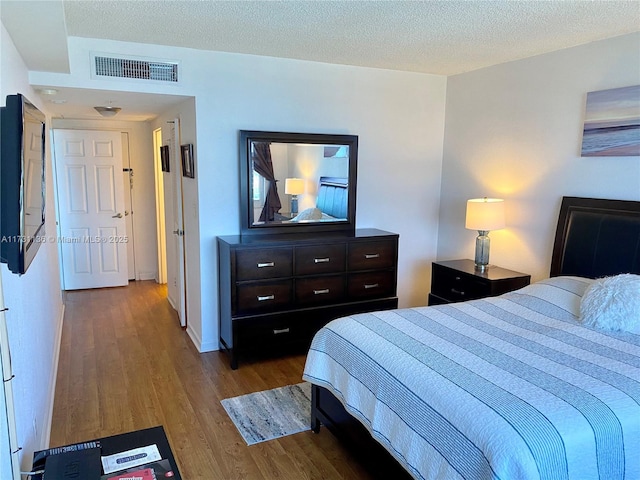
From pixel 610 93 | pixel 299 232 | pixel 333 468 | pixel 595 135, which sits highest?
pixel 610 93

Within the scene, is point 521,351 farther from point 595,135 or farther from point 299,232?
point 299,232

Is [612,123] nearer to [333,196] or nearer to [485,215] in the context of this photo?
[485,215]

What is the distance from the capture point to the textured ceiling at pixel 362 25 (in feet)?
8.38

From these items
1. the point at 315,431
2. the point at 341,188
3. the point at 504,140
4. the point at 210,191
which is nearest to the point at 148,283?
the point at 210,191

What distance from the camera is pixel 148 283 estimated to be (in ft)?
20.4

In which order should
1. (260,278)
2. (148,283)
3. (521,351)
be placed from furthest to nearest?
(148,283), (260,278), (521,351)

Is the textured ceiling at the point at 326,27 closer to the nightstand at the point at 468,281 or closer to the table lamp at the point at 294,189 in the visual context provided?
the table lamp at the point at 294,189

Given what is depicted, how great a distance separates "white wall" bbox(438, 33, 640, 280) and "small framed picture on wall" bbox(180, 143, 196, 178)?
2455mm

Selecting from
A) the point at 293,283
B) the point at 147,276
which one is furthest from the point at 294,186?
the point at 147,276

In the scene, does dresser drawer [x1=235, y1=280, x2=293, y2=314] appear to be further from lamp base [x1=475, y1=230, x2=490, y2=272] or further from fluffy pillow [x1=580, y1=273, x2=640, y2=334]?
fluffy pillow [x1=580, y1=273, x2=640, y2=334]

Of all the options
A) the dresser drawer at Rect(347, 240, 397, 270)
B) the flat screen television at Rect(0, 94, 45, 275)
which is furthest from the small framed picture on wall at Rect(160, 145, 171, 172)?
the flat screen television at Rect(0, 94, 45, 275)

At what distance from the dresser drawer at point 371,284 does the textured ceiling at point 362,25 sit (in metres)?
1.79

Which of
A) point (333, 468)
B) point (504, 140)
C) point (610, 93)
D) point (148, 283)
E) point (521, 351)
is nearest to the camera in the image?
point (521, 351)

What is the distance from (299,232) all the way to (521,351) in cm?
223
